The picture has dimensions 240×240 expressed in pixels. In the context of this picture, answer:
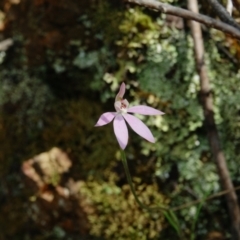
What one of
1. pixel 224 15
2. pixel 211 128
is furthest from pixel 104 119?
pixel 211 128

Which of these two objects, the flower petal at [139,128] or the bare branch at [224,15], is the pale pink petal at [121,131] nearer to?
the flower petal at [139,128]

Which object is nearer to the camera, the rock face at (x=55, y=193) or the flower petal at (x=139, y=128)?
the flower petal at (x=139, y=128)

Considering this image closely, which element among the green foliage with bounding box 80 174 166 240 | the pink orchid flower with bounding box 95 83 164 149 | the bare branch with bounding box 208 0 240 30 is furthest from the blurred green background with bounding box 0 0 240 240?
the pink orchid flower with bounding box 95 83 164 149

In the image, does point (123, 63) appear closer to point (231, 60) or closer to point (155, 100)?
point (155, 100)

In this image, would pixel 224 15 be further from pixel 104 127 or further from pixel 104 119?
pixel 104 127

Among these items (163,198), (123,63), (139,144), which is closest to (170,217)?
(163,198)

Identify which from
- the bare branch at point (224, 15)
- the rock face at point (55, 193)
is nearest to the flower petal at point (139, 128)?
the bare branch at point (224, 15)

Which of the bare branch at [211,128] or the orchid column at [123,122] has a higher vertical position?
the orchid column at [123,122]
